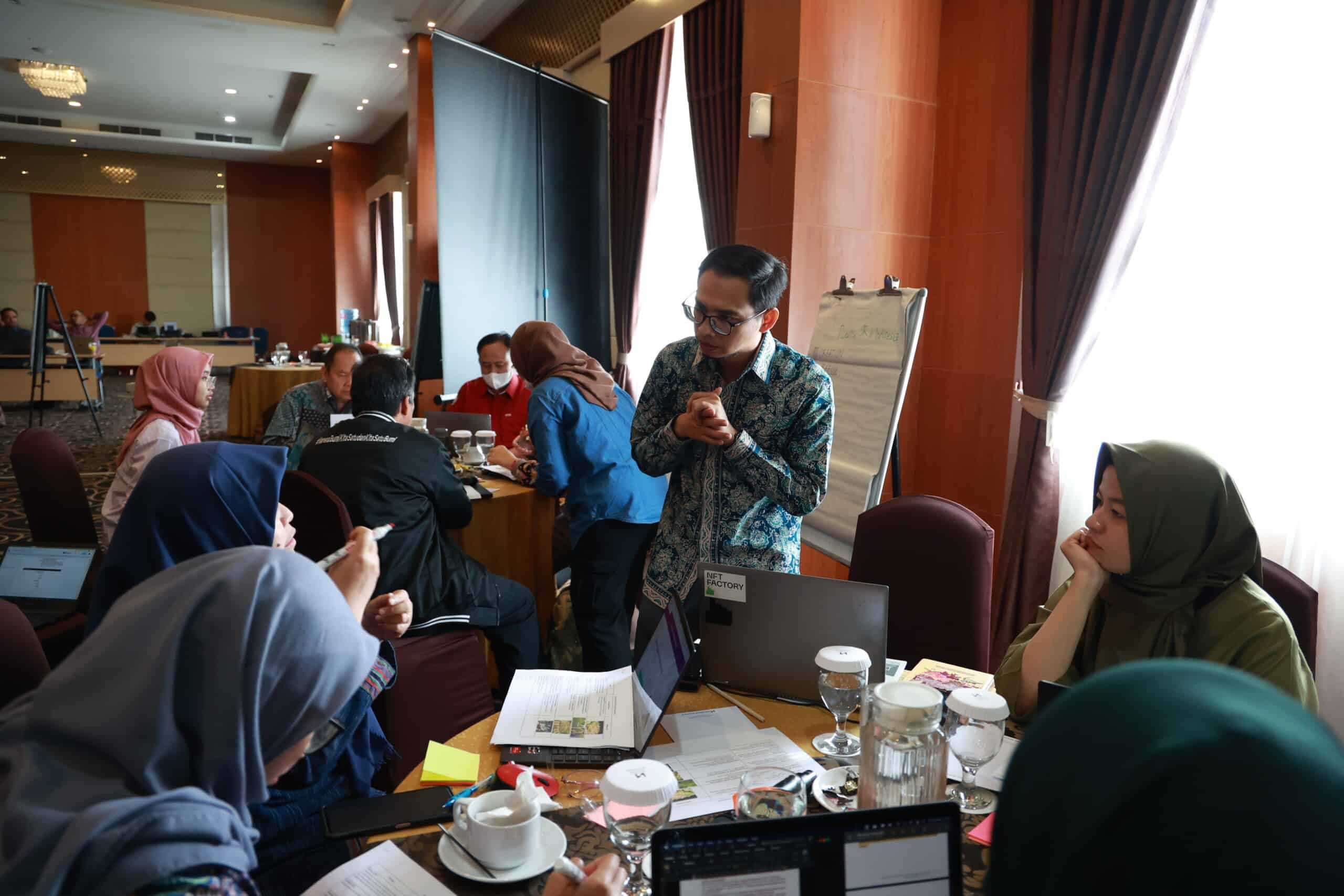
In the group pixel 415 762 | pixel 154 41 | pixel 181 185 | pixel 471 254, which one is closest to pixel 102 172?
pixel 181 185

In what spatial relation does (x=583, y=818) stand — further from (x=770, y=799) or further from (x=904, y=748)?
(x=904, y=748)

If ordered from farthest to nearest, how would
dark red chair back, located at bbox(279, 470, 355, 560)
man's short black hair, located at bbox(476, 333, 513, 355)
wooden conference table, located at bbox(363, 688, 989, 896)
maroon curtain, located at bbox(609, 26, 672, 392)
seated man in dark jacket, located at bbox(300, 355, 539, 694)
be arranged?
maroon curtain, located at bbox(609, 26, 672, 392) < man's short black hair, located at bbox(476, 333, 513, 355) < seated man in dark jacket, located at bbox(300, 355, 539, 694) < dark red chair back, located at bbox(279, 470, 355, 560) < wooden conference table, located at bbox(363, 688, 989, 896)

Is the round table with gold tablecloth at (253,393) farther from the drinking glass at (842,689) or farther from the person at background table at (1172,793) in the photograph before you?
the person at background table at (1172,793)

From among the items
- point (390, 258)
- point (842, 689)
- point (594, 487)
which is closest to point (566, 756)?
point (842, 689)

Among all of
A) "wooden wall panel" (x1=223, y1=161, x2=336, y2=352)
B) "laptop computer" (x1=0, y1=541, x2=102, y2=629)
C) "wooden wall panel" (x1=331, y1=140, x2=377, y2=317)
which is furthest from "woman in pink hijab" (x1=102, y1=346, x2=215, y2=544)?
"wooden wall panel" (x1=223, y1=161, x2=336, y2=352)

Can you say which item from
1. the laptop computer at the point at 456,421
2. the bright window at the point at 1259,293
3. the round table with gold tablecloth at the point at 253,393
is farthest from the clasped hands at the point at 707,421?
the round table with gold tablecloth at the point at 253,393

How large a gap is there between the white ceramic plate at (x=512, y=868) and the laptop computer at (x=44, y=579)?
1.96 m

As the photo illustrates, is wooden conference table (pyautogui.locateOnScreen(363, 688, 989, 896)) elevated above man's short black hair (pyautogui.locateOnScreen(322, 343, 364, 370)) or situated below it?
below

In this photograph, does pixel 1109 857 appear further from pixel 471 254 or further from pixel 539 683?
pixel 471 254

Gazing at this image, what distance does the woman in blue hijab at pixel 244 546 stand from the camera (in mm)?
1433

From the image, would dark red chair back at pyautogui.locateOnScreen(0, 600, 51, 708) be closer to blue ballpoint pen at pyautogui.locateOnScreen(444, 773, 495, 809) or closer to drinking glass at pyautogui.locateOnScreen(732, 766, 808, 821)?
blue ballpoint pen at pyautogui.locateOnScreen(444, 773, 495, 809)

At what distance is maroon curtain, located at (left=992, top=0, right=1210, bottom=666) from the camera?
9.25 ft

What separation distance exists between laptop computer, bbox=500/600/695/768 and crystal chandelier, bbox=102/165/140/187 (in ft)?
59.8

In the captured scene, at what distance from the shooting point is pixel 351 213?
1394 cm
